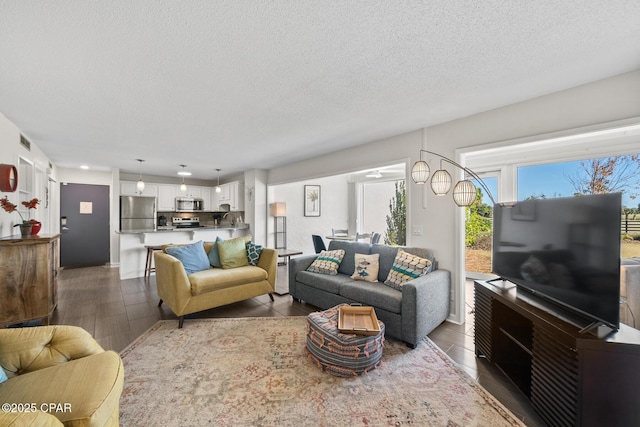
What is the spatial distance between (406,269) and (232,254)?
2.38m

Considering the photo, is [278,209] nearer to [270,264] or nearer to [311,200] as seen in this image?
[311,200]

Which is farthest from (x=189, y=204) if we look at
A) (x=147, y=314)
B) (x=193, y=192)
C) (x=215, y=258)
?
(x=147, y=314)

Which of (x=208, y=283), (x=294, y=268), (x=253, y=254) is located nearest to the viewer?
(x=208, y=283)

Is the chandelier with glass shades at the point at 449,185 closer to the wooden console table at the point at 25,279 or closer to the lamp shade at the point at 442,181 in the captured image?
the lamp shade at the point at 442,181

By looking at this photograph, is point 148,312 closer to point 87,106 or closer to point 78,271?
point 87,106

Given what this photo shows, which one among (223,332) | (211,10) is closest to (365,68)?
(211,10)

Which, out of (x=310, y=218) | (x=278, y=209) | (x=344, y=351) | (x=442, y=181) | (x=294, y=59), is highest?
(x=294, y=59)

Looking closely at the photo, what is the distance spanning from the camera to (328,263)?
3.53 meters

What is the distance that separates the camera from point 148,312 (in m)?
3.28

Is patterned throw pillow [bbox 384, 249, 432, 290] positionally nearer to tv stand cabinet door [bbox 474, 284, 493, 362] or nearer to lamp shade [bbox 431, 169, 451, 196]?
tv stand cabinet door [bbox 474, 284, 493, 362]

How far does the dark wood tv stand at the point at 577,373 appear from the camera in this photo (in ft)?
4.21

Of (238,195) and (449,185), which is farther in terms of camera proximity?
(238,195)

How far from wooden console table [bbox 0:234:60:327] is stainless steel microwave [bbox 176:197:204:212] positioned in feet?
14.2

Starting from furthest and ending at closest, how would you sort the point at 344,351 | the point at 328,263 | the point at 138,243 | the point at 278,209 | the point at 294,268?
the point at 278,209 < the point at 138,243 < the point at 294,268 < the point at 328,263 < the point at 344,351
